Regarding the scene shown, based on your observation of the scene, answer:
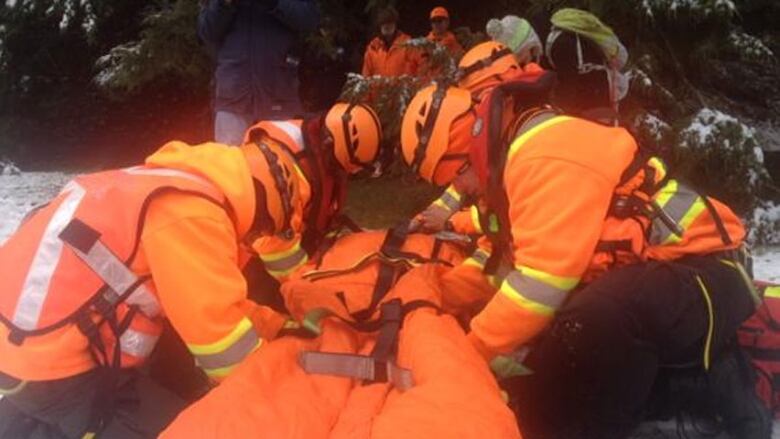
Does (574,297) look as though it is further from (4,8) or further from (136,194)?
(4,8)

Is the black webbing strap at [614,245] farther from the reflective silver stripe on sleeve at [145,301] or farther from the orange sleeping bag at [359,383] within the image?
the reflective silver stripe on sleeve at [145,301]

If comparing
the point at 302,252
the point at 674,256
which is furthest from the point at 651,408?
the point at 302,252

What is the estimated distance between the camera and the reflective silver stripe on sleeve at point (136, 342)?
2725 mm

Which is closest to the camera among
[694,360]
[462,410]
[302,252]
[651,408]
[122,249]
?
[462,410]

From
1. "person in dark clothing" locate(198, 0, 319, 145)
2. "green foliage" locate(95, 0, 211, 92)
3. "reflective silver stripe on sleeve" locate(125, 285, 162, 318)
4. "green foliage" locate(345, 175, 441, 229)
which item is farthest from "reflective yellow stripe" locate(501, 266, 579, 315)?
"green foliage" locate(95, 0, 211, 92)

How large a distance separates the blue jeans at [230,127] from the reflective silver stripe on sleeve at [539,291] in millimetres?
3006

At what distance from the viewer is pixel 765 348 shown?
10.4 feet

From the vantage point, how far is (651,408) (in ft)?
9.87

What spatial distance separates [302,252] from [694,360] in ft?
6.03

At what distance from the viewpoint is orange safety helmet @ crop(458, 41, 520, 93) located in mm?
3543

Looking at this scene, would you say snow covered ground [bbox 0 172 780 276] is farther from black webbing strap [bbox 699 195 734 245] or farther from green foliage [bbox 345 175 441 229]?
green foliage [bbox 345 175 441 229]

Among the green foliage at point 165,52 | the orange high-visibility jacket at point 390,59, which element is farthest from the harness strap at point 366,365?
the green foliage at point 165,52

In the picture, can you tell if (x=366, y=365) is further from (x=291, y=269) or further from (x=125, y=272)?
(x=291, y=269)

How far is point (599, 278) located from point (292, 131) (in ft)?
5.09
